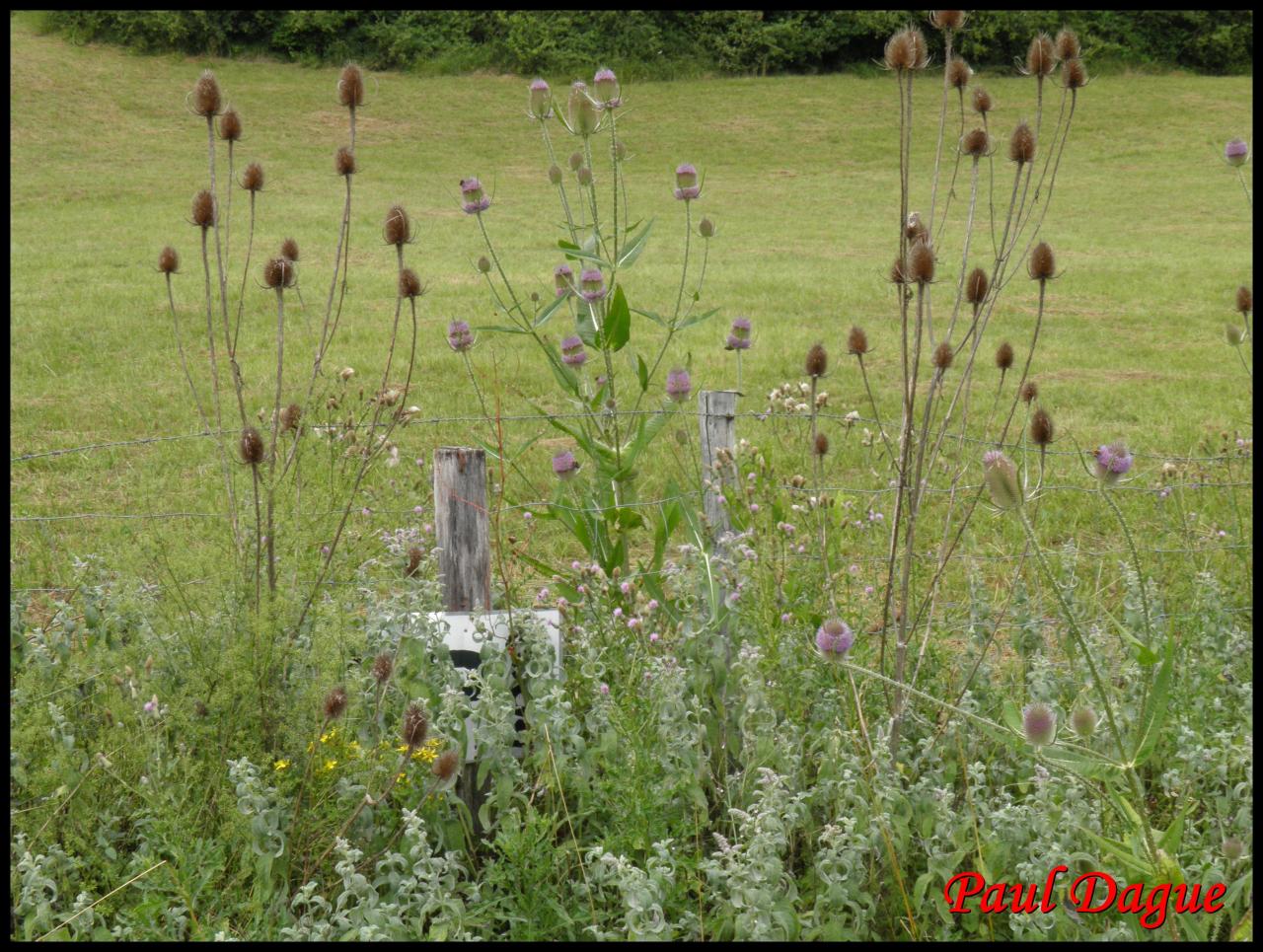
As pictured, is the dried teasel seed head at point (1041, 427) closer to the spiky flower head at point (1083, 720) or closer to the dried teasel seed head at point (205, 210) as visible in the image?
the spiky flower head at point (1083, 720)

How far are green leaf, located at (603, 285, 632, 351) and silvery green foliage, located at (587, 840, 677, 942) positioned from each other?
1387 mm

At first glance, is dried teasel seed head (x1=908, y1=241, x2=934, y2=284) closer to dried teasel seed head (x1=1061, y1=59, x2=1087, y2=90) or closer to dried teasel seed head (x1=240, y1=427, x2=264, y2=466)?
dried teasel seed head (x1=1061, y1=59, x2=1087, y2=90)

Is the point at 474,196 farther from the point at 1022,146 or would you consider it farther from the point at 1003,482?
the point at 1003,482

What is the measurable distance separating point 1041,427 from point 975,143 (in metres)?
0.69

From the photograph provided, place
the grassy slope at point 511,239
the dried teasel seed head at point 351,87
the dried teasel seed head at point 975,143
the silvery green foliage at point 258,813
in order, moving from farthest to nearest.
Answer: the grassy slope at point 511,239 < the dried teasel seed head at point 351,87 < the dried teasel seed head at point 975,143 < the silvery green foliage at point 258,813

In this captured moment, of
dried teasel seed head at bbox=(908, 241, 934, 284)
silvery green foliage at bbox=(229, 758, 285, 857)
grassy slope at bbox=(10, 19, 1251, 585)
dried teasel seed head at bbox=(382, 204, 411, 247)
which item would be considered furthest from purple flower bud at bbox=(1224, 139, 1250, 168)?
silvery green foliage at bbox=(229, 758, 285, 857)

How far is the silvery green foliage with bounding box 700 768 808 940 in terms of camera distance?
199 cm

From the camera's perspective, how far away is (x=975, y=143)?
7.98 feet

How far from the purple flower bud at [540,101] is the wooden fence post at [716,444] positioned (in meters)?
0.87

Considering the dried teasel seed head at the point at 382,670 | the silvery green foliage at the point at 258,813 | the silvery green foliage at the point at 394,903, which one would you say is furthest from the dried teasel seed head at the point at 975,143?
the silvery green foliage at the point at 258,813

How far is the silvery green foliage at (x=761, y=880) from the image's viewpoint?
1.99 m

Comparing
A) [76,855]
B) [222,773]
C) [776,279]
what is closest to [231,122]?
[222,773]

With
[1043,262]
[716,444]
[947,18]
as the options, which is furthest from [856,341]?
[716,444]

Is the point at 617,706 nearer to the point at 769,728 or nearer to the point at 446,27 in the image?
the point at 769,728
